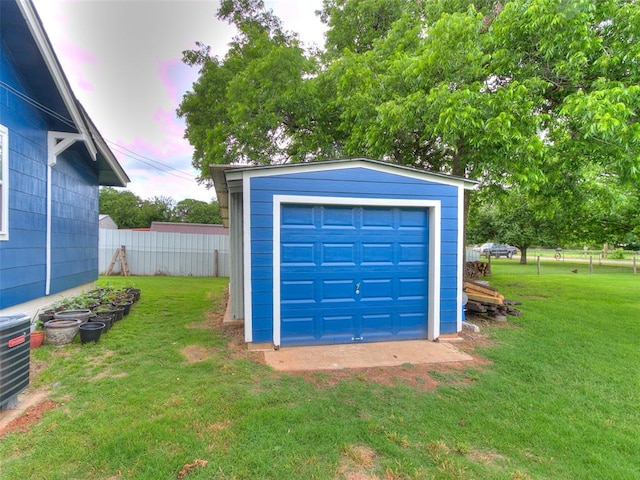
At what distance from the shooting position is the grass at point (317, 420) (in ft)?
7.27

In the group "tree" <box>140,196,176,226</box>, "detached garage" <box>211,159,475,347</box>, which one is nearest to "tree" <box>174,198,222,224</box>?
"tree" <box>140,196,176,226</box>

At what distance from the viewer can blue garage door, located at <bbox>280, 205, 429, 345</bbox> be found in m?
4.67

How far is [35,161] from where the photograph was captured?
16.7ft

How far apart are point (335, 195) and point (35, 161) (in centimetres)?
467

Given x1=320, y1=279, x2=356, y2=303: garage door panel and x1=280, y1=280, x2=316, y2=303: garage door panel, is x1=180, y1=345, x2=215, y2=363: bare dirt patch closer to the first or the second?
x1=280, y1=280, x2=316, y2=303: garage door panel

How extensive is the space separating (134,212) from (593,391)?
51.6 meters

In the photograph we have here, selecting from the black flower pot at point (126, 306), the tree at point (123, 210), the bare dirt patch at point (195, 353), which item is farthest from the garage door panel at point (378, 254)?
the tree at point (123, 210)

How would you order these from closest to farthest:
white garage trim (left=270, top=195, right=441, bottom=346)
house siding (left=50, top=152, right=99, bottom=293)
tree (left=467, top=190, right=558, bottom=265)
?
white garage trim (left=270, top=195, right=441, bottom=346)
house siding (left=50, top=152, right=99, bottom=293)
tree (left=467, top=190, right=558, bottom=265)

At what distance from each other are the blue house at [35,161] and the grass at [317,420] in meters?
1.49

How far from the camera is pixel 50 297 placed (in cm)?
562

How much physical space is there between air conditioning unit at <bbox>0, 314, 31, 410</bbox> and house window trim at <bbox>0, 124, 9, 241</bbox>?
6.70ft

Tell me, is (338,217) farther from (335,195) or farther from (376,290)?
(376,290)

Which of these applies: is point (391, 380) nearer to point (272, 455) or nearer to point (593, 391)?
point (272, 455)

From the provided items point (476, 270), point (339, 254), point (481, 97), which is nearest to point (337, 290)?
point (339, 254)
